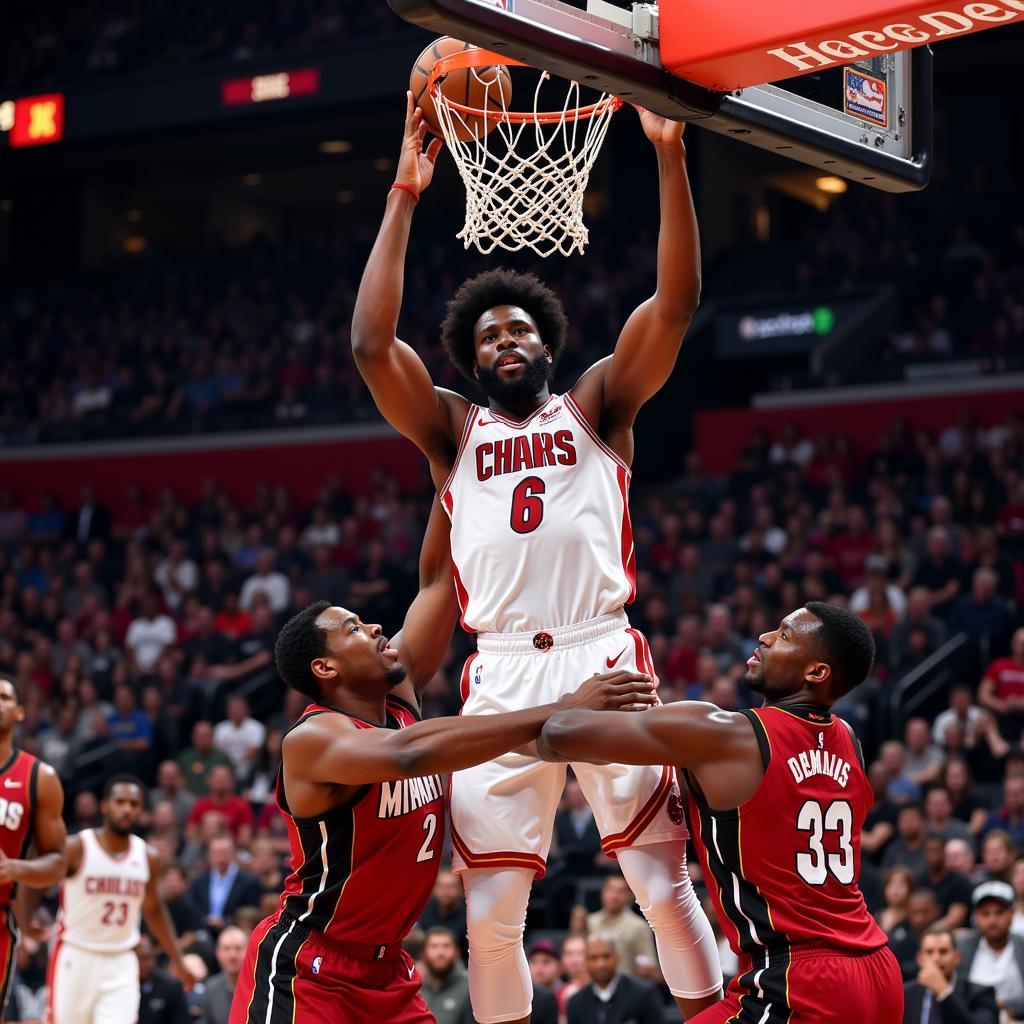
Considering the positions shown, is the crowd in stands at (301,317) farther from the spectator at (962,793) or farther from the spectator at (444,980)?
the spectator at (444,980)

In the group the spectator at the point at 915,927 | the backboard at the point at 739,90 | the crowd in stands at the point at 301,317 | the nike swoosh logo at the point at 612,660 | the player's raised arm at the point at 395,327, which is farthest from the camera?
the crowd in stands at the point at 301,317

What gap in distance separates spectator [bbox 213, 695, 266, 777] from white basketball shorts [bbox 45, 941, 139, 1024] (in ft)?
13.6

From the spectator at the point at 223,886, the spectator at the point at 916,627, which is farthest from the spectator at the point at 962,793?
the spectator at the point at 223,886

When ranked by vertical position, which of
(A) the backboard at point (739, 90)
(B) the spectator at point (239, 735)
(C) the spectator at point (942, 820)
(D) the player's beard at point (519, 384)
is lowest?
(C) the spectator at point (942, 820)

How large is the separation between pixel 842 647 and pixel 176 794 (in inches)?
376

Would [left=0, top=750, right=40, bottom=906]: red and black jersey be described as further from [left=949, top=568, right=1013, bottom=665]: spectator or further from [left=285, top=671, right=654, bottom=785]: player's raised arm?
[left=949, top=568, right=1013, bottom=665]: spectator

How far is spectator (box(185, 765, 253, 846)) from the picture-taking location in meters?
12.3

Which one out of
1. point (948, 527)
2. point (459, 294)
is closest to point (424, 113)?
point (459, 294)

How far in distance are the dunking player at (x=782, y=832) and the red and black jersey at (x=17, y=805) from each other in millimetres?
3288

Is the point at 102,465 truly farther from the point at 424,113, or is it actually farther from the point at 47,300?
the point at 424,113

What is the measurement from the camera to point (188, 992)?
9.41 meters

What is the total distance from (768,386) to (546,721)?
1449cm

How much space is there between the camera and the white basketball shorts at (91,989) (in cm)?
909

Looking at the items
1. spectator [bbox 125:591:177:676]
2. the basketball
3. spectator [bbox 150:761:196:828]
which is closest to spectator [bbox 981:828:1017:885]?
the basketball
